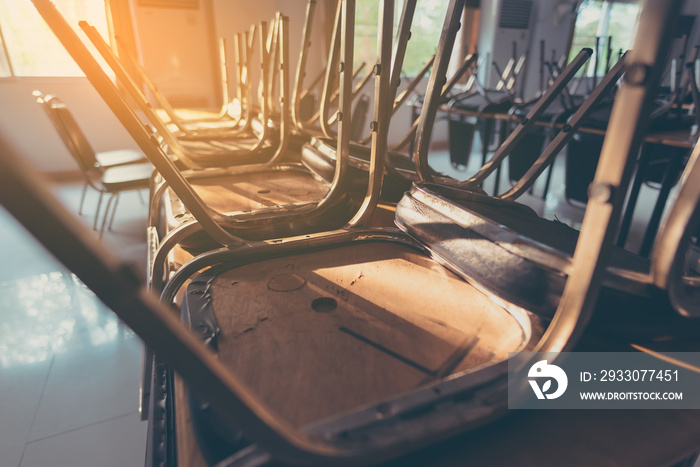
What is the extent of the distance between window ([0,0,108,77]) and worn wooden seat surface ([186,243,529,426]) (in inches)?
192

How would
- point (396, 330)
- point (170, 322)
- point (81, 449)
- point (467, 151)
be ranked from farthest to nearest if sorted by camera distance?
point (467, 151) → point (81, 449) → point (396, 330) → point (170, 322)

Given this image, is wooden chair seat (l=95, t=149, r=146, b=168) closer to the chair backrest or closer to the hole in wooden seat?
the chair backrest

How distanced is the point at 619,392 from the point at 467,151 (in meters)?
4.67

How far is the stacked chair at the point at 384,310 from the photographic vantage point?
317mm

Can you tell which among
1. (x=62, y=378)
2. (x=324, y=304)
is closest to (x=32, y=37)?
(x=62, y=378)

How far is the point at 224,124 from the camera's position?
2.96 meters

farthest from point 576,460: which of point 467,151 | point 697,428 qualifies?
point 467,151

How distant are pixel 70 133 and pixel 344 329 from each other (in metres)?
2.73

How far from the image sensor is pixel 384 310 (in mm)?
685

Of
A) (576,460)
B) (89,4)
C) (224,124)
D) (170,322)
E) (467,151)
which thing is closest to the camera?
(170,322)

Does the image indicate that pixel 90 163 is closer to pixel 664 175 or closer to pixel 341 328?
pixel 341 328

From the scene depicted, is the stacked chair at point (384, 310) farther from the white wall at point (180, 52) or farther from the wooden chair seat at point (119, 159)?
the white wall at point (180, 52)

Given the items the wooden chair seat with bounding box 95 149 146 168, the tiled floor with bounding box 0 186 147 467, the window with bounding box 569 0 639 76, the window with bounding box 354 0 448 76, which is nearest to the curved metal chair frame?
the tiled floor with bounding box 0 186 147 467

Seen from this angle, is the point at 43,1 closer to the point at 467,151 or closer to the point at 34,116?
the point at 467,151
